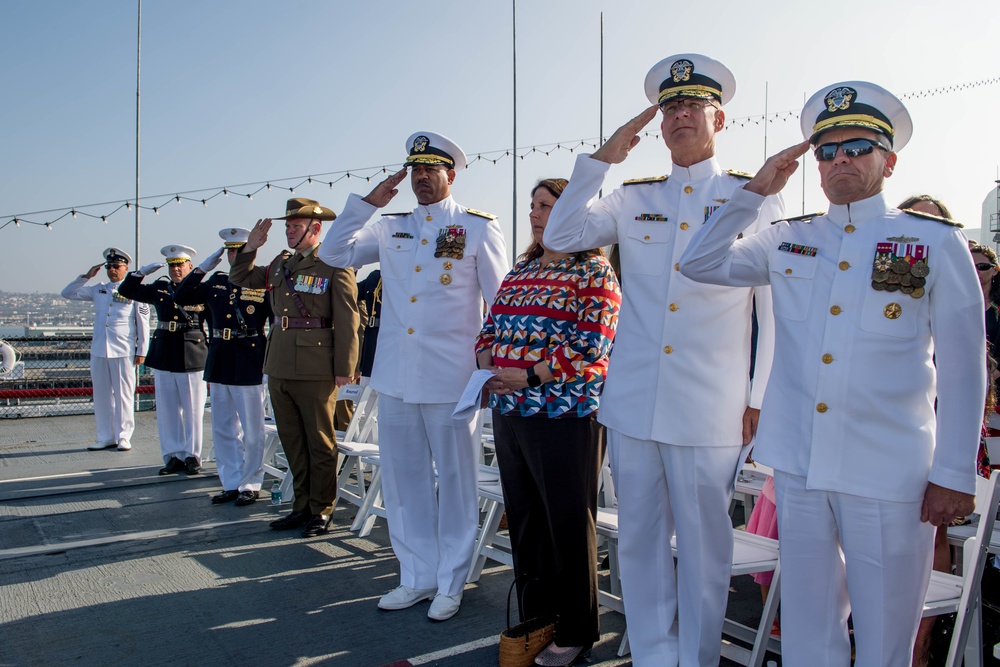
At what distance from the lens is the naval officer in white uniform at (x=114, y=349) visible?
27.8 ft

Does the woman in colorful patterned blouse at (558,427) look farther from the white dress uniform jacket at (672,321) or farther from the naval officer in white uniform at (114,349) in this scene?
the naval officer in white uniform at (114,349)

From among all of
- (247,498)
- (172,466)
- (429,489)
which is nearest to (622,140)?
(429,489)

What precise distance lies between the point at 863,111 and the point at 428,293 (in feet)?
7.11

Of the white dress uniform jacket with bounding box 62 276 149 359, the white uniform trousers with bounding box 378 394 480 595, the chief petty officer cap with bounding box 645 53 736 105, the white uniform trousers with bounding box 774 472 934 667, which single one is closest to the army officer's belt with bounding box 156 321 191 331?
the white dress uniform jacket with bounding box 62 276 149 359

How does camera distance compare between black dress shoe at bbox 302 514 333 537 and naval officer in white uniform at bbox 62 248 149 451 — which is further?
naval officer in white uniform at bbox 62 248 149 451

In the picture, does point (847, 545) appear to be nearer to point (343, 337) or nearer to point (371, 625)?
point (371, 625)

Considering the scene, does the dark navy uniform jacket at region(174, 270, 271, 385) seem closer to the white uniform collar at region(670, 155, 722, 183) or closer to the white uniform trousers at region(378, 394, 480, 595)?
the white uniform trousers at region(378, 394, 480, 595)

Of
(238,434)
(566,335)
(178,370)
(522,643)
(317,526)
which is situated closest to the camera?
(522,643)

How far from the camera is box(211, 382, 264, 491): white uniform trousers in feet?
19.9

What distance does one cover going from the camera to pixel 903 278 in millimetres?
2236

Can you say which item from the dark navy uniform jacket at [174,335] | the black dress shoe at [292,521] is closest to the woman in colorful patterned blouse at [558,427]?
the black dress shoe at [292,521]

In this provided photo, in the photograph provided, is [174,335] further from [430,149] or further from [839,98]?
[839,98]

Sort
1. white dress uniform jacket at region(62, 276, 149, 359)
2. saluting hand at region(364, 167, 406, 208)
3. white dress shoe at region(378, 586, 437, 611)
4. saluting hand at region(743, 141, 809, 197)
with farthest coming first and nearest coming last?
white dress uniform jacket at region(62, 276, 149, 359), saluting hand at region(364, 167, 406, 208), white dress shoe at region(378, 586, 437, 611), saluting hand at region(743, 141, 809, 197)

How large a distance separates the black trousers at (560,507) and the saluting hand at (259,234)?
8.99 ft
